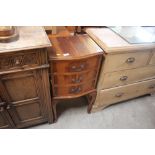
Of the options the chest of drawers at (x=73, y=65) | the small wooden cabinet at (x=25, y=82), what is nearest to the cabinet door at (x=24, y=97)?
the small wooden cabinet at (x=25, y=82)

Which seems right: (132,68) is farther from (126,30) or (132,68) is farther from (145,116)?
(145,116)

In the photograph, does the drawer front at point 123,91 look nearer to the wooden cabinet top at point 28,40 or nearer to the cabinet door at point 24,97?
the cabinet door at point 24,97

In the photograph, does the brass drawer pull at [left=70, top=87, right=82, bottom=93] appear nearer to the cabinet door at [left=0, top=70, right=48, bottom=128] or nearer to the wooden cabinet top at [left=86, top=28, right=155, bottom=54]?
the cabinet door at [left=0, top=70, right=48, bottom=128]

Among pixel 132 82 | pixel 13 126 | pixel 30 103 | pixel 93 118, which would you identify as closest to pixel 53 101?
pixel 30 103

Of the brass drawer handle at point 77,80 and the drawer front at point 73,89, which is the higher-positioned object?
the brass drawer handle at point 77,80

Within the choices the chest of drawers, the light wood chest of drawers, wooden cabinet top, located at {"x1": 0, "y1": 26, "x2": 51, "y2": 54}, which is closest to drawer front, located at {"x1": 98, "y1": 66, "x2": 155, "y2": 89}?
the light wood chest of drawers

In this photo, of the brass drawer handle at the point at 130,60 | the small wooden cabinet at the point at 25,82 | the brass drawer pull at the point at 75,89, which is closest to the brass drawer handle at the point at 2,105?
the small wooden cabinet at the point at 25,82

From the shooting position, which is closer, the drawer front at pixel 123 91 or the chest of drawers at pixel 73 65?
the chest of drawers at pixel 73 65

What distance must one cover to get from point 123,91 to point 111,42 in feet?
1.97

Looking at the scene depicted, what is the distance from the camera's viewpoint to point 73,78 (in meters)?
1.11

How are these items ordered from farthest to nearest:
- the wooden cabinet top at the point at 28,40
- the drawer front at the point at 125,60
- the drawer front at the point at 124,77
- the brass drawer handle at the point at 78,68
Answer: the drawer front at the point at 124,77 → the drawer front at the point at 125,60 → the brass drawer handle at the point at 78,68 → the wooden cabinet top at the point at 28,40

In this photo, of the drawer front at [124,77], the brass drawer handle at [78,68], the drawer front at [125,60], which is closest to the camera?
the brass drawer handle at [78,68]

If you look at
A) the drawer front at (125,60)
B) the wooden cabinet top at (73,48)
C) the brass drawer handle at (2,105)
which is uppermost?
the wooden cabinet top at (73,48)

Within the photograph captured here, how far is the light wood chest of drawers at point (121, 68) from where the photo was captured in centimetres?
112
